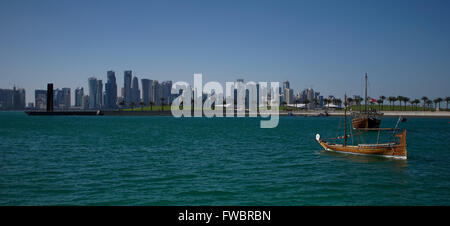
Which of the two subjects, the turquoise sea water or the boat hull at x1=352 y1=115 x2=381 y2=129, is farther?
the boat hull at x1=352 y1=115 x2=381 y2=129

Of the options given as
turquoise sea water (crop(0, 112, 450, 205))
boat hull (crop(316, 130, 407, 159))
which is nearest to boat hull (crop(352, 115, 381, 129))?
turquoise sea water (crop(0, 112, 450, 205))

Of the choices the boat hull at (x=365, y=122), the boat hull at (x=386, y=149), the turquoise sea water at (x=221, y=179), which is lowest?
the turquoise sea water at (x=221, y=179)

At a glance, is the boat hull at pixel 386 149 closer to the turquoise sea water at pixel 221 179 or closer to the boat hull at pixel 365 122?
the turquoise sea water at pixel 221 179

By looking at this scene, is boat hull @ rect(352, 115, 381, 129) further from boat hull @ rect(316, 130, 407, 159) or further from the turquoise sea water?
boat hull @ rect(316, 130, 407, 159)

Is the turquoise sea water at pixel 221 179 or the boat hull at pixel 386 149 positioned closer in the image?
the turquoise sea water at pixel 221 179

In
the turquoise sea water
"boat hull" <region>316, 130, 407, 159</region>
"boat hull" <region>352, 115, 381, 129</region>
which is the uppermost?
"boat hull" <region>352, 115, 381, 129</region>

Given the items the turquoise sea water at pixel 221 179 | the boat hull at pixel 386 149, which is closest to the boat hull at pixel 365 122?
the turquoise sea water at pixel 221 179

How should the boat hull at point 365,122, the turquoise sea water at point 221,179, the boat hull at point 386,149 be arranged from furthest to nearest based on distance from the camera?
the boat hull at point 365,122
the boat hull at point 386,149
the turquoise sea water at point 221,179

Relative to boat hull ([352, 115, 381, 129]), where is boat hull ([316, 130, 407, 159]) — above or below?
below

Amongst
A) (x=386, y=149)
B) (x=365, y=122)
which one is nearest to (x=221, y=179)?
(x=386, y=149)

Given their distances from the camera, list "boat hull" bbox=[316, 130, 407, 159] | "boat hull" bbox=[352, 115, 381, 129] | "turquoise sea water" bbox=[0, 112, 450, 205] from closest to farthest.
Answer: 1. "turquoise sea water" bbox=[0, 112, 450, 205]
2. "boat hull" bbox=[316, 130, 407, 159]
3. "boat hull" bbox=[352, 115, 381, 129]

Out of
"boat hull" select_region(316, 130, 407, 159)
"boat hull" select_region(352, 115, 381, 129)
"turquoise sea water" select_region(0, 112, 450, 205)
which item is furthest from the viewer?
"boat hull" select_region(352, 115, 381, 129)

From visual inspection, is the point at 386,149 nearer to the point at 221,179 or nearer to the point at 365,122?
the point at 221,179
